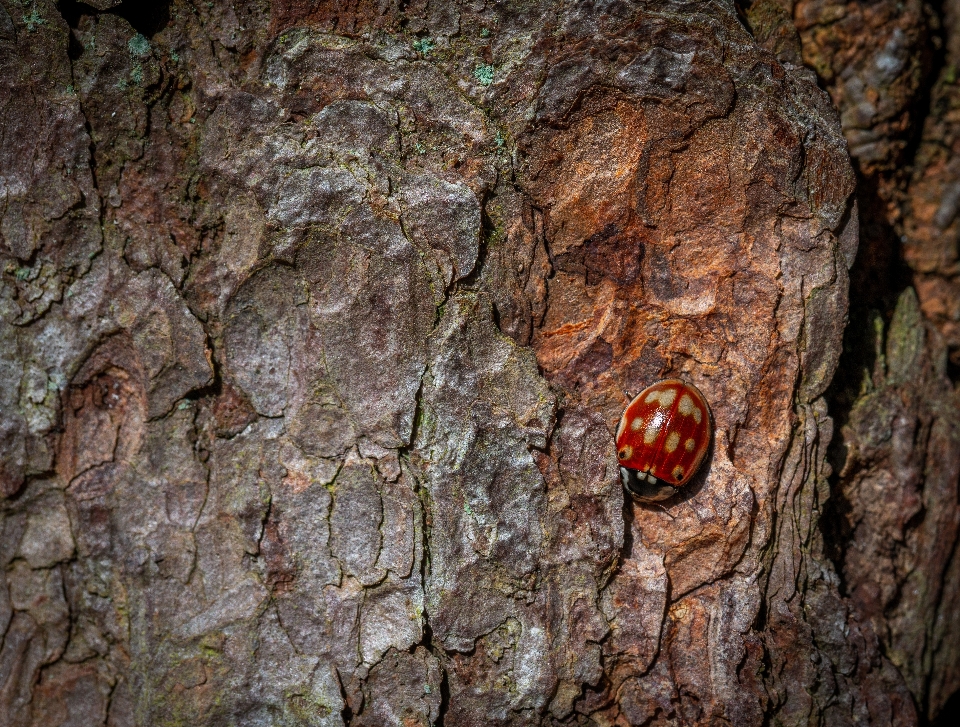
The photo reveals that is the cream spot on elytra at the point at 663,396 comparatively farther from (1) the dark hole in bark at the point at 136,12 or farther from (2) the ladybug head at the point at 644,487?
(1) the dark hole in bark at the point at 136,12

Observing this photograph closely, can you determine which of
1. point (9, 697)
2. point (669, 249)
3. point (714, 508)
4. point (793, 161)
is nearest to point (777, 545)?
point (714, 508)

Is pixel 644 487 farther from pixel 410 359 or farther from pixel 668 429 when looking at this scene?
pixel 410 359

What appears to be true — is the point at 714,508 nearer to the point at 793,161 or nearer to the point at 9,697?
the point at 793,161

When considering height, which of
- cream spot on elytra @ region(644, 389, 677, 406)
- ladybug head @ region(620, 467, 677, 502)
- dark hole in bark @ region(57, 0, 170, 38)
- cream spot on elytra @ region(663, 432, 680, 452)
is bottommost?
ladybug head @ region(620, 467, 677, 502)

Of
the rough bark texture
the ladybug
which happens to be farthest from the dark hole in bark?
the ladybug

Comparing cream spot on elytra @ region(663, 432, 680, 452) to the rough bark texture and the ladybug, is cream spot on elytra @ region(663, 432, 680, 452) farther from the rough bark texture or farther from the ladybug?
the rough bark texture

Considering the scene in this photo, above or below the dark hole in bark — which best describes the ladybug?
below

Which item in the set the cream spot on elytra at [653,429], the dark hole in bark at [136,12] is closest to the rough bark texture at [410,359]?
the dark hole in bark at [136,12]
